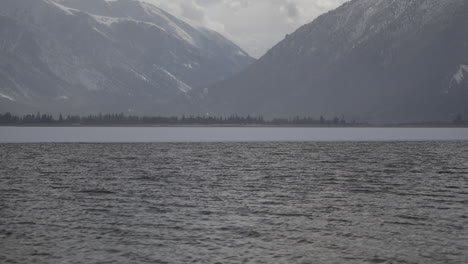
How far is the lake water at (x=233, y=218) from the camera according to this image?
139 feet

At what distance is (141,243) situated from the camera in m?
45.6

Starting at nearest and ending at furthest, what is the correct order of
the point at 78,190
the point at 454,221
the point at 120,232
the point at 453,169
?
the point at 120,232, the point at 454,221, the point at 78,190, the point at 453,169

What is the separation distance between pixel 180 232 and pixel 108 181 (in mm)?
43699

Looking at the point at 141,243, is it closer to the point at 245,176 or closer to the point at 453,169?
the point at 245,176

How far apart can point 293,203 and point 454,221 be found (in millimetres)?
17830

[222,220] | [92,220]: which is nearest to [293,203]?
[222,220]

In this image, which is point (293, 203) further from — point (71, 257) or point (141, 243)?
point (71, 257)

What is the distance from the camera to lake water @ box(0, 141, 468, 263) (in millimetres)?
42350

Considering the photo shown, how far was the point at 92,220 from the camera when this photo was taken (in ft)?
181

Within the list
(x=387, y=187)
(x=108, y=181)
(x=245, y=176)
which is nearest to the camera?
(x=387, y=187)

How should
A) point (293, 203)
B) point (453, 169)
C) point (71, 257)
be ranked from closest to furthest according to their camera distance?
point (71, 257)
point (293, 203)
point (453, 169)

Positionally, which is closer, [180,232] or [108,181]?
[180,232]

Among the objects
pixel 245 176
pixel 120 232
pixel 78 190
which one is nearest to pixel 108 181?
pixel 78 190

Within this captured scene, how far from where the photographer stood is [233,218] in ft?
185
